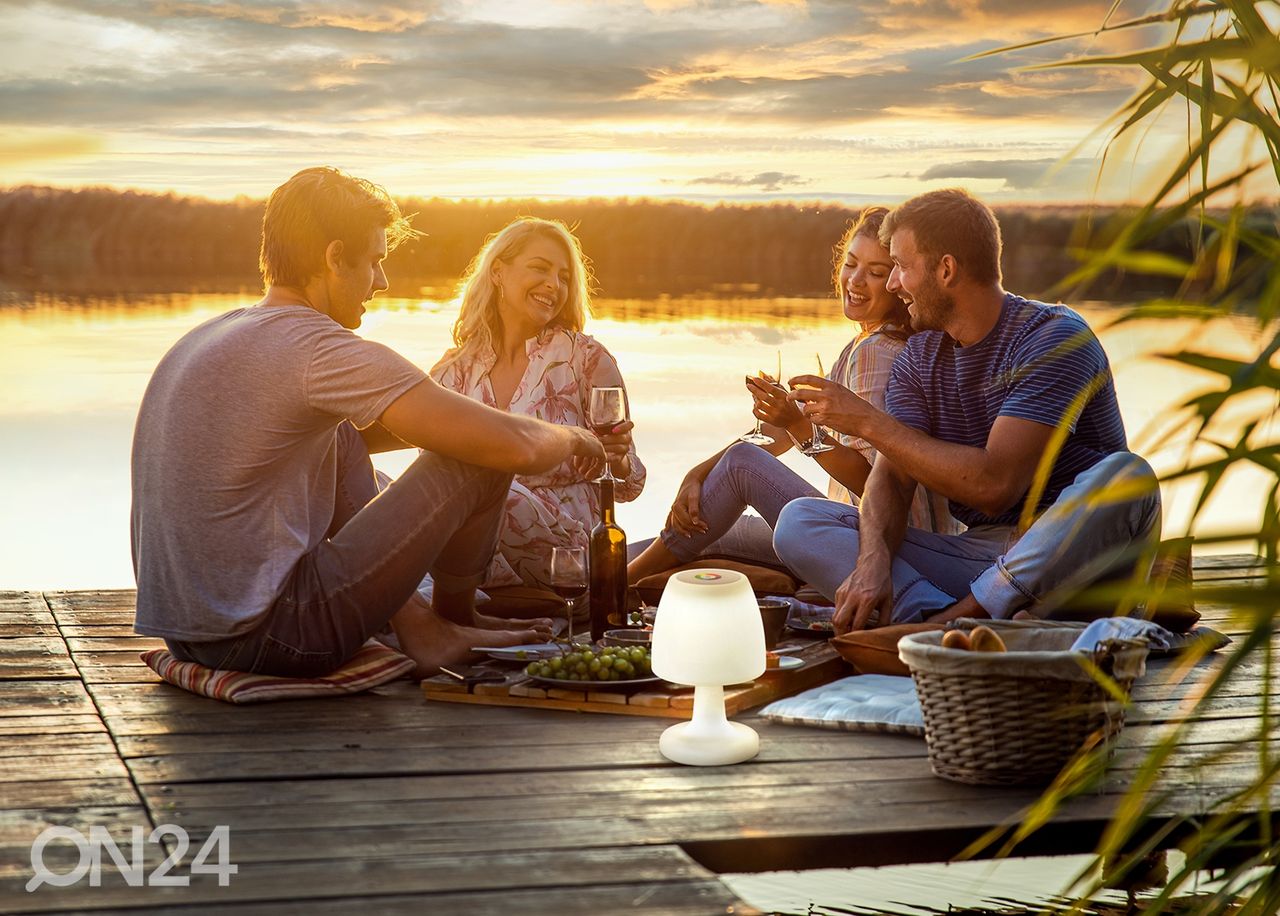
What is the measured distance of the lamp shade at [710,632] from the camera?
105 inches

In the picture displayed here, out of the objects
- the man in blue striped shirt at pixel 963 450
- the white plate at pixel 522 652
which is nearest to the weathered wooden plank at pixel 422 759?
the white plate at pixel 522 652

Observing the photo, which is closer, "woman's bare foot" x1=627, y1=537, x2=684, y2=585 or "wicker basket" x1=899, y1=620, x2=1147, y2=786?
"wicker basket" x1=899, y1=620, x2=1147, y2=786

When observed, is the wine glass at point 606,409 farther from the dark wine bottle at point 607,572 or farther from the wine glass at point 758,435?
the wine glass at point 758,435

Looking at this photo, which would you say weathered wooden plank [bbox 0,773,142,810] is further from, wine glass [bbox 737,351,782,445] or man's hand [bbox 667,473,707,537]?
man's hand [bbox 667,473,707,537]

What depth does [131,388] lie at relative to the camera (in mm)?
10805

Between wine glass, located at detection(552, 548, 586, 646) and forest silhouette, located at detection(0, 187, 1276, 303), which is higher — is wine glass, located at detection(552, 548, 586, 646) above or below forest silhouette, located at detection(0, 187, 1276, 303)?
below

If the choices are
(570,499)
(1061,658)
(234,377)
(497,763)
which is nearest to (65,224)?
(570,499)

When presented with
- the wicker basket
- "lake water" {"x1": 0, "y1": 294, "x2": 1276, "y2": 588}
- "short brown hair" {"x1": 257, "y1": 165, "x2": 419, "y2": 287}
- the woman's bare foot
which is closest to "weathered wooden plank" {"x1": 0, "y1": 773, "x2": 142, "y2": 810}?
"short brown hair" {"x1": 257, "y1": 165, "x2": 419, "y2": 287}

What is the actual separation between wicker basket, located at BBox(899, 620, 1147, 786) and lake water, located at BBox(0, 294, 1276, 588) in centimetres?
357

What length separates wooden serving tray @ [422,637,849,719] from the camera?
308cm

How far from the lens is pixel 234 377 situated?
3.03 m

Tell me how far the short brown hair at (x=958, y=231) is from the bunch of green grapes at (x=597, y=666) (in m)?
1.26

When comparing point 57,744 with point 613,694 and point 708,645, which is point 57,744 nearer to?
point 613,694
